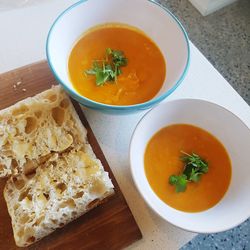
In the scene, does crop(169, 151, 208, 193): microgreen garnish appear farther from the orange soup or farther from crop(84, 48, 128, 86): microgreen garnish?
crop(84, 48, 128, 86): microgreen garnish

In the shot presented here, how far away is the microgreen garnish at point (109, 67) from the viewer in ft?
2.79

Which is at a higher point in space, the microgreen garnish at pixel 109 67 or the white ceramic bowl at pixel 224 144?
the microgreen garnish at pixel 109 67

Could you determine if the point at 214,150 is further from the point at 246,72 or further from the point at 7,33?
the point at 246,72

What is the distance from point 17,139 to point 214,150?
1.55ft

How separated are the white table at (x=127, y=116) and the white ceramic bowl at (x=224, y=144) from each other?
0.34ft

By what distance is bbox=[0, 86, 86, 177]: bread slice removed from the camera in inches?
31.8

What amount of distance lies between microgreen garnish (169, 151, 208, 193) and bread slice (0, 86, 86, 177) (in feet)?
0.81

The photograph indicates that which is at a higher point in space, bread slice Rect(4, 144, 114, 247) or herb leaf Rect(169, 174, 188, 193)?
herb leaf Rect(169, 174, 188, 193)

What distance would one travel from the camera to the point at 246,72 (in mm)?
1781

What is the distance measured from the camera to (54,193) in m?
0.78

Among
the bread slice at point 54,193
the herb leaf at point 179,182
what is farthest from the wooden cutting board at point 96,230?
the herb leaf at point 179,182

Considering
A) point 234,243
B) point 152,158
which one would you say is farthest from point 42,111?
point 234,243

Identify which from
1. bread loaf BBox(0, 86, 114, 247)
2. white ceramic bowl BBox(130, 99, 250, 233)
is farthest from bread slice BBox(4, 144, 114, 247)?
white ceramic bowl BBox(130, 99, 250, 233)

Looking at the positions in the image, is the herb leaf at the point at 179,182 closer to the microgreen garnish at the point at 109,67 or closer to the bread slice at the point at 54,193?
the bread slice at the point at 54,193
